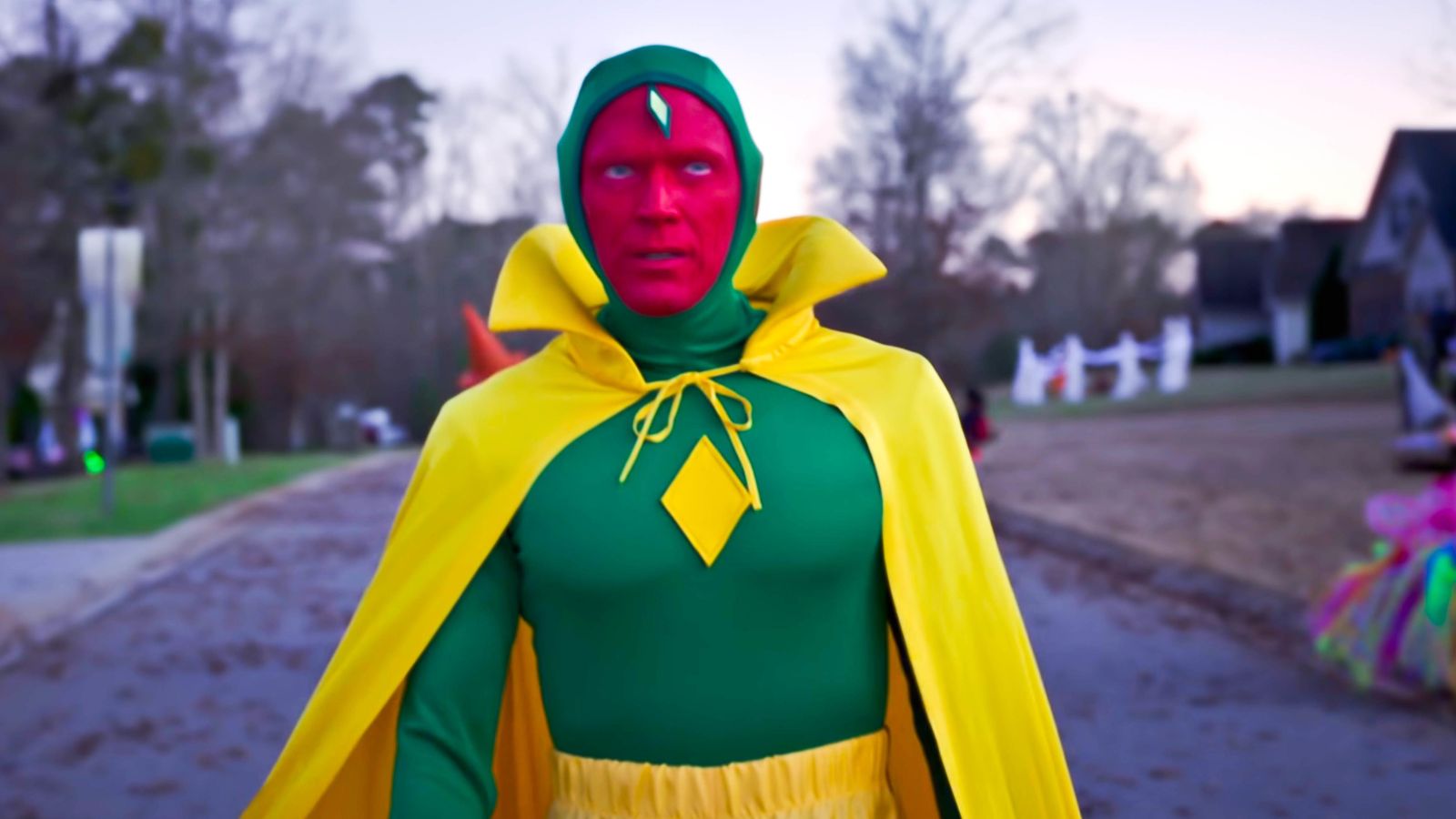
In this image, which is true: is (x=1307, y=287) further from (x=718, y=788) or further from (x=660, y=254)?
(x=718, y=788)

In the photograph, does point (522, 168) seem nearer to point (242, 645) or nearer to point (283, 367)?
point (283, 367)

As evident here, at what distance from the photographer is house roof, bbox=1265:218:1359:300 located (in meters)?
53.2

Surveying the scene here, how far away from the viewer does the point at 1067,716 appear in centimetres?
686

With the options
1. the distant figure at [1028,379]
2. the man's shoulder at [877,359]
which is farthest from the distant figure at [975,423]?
the distant figure at [1028,379]

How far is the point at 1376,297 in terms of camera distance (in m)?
44.5

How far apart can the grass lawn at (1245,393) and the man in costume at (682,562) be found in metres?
28.0

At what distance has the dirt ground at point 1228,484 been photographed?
39.3 ft

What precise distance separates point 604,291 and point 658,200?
322 millimetres

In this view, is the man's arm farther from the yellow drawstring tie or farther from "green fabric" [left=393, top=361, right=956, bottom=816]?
the yellow drawstring tie

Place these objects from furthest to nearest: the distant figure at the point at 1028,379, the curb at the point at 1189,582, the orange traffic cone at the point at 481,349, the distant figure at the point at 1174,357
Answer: the distant figure at the point at 1174,357, the distant figure at the point at 1028,379, the curb at the point at 1189,582, the orange traffic cone at the point at 481,349

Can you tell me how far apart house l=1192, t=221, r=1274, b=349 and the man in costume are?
58507mm

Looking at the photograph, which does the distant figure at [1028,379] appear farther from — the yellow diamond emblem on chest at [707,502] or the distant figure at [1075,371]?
the yellow diamond emblem on chest at [707,502]

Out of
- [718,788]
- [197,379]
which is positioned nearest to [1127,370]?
[197,379]

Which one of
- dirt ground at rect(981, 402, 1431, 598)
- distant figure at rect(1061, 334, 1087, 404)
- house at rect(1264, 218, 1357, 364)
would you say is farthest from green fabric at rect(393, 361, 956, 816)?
house at rect(1264, 218, 1357, 364)
